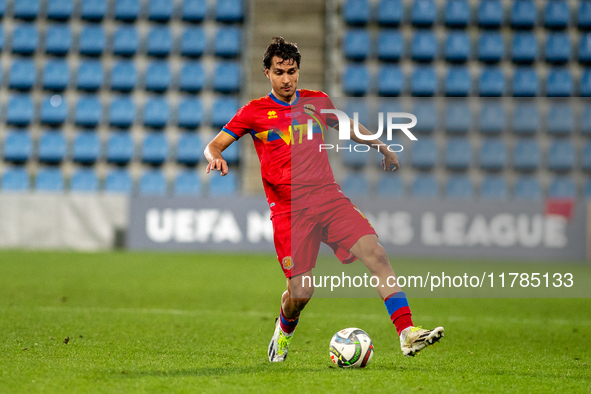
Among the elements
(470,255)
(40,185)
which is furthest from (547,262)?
(40,185)

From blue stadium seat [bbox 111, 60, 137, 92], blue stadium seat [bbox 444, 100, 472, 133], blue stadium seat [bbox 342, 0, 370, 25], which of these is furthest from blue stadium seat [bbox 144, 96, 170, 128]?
blue stadium seat [bbox 444, 100, 472, 133]

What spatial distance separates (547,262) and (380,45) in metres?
6.31

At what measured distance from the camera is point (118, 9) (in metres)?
15.8

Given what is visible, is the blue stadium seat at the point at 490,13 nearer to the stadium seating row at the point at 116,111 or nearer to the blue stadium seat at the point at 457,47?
the blue stadium seat at the point at 457,47

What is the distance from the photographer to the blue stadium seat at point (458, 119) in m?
14.5

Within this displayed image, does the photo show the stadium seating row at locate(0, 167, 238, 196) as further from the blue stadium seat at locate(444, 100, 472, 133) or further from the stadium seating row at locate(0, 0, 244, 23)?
the blue stadium seat at locate(444, 100, 472, 133)

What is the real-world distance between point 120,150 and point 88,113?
1281 millimetres

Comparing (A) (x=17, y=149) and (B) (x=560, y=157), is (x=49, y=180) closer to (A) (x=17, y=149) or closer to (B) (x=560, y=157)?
(A) (x=17, y=149)

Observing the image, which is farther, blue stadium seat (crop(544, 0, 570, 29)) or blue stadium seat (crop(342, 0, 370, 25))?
blue stadium seat (crop(342, 0, 370, 25))

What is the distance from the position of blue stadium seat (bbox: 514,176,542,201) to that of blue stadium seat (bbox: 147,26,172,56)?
8636 millimetres

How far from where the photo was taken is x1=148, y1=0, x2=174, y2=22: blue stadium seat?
15.7m

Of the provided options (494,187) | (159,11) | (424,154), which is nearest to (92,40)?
(159,11)

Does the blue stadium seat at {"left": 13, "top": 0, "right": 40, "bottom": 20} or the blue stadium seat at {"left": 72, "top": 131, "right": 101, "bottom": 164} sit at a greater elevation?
the blue stadium seat at {"left": 13, "top": 0, "right": 40, "bottom": 20}

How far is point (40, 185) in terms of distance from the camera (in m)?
15.0
